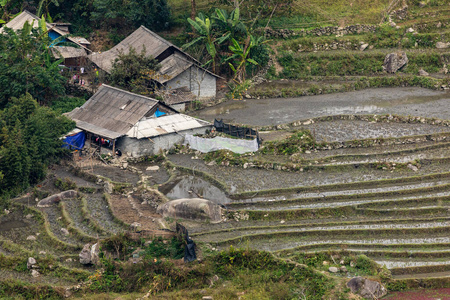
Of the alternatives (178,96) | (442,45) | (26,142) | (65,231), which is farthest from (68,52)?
(442,45)

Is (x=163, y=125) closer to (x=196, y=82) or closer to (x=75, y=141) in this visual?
(x=75, y=141)

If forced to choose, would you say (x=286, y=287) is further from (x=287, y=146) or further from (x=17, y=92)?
(x=17, y=92)

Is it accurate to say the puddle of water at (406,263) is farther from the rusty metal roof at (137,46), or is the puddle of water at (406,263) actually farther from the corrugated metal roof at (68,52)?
the corrugated metal roof at (68,52)

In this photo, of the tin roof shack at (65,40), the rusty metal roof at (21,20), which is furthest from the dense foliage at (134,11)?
the rusty metal roof at (21,20)

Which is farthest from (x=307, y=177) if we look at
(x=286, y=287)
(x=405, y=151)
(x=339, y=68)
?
(x=339, y=68)

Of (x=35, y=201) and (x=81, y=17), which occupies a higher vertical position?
(x=81, y=17)

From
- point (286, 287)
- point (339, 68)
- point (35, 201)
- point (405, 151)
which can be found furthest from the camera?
point (339, 68)
